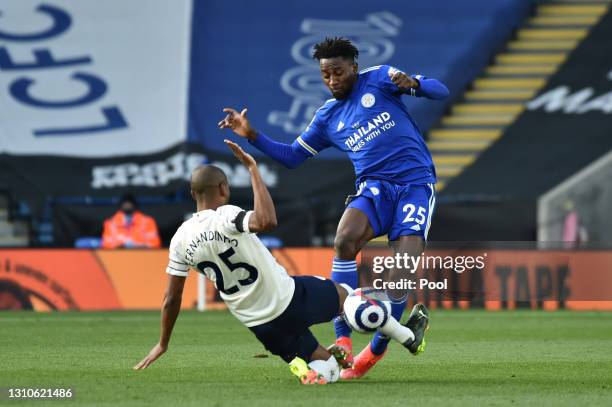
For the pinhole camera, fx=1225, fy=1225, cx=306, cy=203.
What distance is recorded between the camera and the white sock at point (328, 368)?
6.91 metres

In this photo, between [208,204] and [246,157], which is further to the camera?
[208,204]

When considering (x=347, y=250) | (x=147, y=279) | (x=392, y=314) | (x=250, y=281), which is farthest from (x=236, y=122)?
A: (x=147, y=279)

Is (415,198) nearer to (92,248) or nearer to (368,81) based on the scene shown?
(368,81)

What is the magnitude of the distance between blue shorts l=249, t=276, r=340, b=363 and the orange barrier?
8.89m

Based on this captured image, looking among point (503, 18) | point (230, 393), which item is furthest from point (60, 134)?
point (230, 393)

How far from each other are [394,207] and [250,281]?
1566 mm

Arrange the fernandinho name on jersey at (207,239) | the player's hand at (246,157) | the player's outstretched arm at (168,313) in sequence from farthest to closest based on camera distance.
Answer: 1. the player's outstretched arm at (168,313)
2. the fernandinho name on jersey at (207,239)
3. the player's hand at (246,157)

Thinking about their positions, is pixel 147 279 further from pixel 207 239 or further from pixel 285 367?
pixel 207 239

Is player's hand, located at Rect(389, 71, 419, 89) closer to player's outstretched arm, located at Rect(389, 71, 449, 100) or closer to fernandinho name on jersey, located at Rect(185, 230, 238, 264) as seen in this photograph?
player's outstretched arm, located at Rect(389, 71, 449, 100)

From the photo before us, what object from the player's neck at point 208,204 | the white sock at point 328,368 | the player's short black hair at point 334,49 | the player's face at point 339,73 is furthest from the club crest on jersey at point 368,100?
the white sock at point 328,368

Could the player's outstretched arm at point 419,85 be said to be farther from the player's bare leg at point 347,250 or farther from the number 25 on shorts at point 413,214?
the player's bare leg at point 347,250

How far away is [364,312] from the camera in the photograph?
6.73 meters

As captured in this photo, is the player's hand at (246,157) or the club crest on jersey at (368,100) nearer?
the player's hand at (246,157)

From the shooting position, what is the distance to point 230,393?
6406 millimetres
